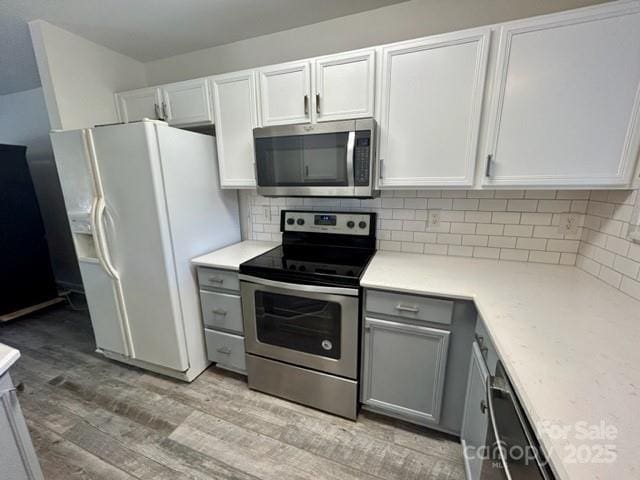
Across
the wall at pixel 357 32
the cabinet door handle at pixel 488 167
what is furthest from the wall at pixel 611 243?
the wall at pixel 357 32

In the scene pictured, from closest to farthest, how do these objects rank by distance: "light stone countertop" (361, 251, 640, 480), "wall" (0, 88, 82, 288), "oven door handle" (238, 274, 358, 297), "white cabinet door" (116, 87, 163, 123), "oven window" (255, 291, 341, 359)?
1. "light stone countertop" (361, 251, 640, 480)
2. "oven door handle" (238, 274, 358, 297)
3. "oven window" (255, 291, 341, 359)
4. "white cabinet door" (116, 87, 163, 123)
5. "wall" (0, 88, 82, 288)

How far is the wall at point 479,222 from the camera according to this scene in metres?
1.56

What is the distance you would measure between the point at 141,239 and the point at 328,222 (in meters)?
1.26

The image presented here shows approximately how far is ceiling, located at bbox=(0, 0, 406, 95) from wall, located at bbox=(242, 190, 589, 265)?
1.25m

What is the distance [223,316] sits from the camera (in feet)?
6.11

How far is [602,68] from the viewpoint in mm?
1144

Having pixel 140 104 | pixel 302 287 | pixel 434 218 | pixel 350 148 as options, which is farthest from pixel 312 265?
pixel 140 104

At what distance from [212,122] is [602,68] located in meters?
2.17

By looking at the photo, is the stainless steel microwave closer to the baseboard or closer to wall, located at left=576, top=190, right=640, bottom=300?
wall, located at left=576, top=190, right=640, bottom=300

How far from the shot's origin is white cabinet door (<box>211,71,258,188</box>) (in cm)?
175

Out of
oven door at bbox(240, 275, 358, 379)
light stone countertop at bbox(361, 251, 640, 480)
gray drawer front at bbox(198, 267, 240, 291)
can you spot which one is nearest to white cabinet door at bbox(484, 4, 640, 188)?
light stone countertop at bbox(361, 251, 640, 480)

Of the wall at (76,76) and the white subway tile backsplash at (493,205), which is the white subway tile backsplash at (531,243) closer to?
the white subway tile backsplash at (493,205)

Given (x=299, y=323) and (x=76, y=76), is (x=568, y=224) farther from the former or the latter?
(x=76, y=76)

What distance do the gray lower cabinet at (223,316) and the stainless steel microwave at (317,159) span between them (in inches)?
26.8
